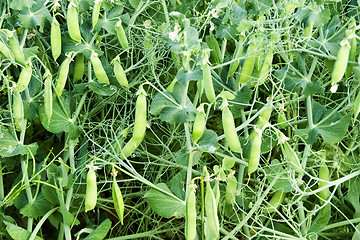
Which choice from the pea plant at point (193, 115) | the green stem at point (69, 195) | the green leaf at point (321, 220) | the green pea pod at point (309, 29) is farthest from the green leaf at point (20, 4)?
the green leaf at point (321, 220)

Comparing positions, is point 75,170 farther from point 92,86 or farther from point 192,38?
point 192,38

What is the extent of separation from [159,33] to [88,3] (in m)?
0.18

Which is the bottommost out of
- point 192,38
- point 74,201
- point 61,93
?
point 74,201

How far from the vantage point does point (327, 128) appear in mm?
1029

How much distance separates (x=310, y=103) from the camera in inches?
41.0

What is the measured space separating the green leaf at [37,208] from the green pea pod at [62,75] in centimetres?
25

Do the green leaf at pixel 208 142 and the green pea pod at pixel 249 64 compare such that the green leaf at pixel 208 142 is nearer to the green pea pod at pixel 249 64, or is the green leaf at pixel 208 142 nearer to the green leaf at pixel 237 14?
the green pea pod at pixel 249 64

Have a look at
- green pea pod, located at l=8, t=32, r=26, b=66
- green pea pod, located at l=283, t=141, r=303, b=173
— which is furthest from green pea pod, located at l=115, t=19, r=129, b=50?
Result: green pea pod, located at l=283, t=141, r=303, b=173

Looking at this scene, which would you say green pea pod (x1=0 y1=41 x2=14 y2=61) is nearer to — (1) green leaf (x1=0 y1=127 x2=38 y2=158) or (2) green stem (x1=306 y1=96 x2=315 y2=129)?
(1) green leaf (x1=0 y1=127 x2=38 y2=158)

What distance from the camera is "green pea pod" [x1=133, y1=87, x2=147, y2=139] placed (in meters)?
0.92

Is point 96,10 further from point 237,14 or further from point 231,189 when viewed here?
point 231,189

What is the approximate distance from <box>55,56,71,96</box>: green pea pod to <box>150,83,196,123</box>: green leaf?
22 centimetres

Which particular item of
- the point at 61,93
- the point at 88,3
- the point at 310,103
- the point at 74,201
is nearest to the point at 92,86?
the point at 61,93

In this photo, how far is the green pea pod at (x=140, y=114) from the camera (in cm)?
92
